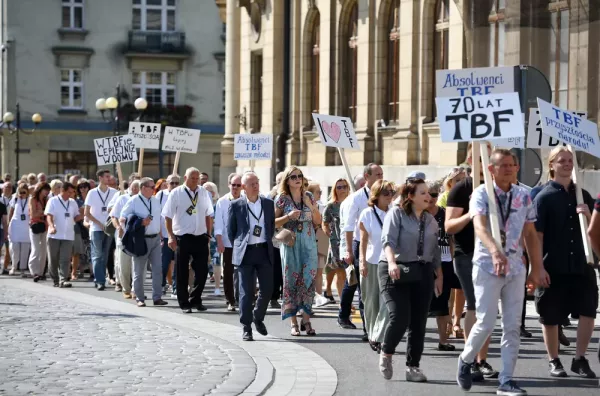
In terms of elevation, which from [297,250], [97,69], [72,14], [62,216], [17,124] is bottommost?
[297,250]

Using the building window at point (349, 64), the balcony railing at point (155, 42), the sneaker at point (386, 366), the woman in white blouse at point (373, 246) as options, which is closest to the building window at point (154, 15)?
the balcony railing at point (155, 42)

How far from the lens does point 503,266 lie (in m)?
10.0

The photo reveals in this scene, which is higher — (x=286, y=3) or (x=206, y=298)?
(x=286, y=3)

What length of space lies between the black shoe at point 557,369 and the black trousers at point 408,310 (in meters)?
1.13

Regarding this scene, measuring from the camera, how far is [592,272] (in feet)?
37.8

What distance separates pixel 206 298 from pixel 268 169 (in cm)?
1792

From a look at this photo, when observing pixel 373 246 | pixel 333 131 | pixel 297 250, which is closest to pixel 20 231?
pixel 333 131

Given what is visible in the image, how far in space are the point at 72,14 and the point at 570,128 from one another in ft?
196

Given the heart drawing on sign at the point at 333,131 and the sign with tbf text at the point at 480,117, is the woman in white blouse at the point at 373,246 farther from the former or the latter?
the heart drawing on sign at the point at 333,131

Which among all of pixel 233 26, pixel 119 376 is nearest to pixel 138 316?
pixel 119 376

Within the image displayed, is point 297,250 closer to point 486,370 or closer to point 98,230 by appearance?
point 486,370

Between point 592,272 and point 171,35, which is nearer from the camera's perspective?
point 592,272

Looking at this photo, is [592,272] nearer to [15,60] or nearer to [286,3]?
[286,3]

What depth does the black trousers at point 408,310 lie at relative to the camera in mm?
11156
